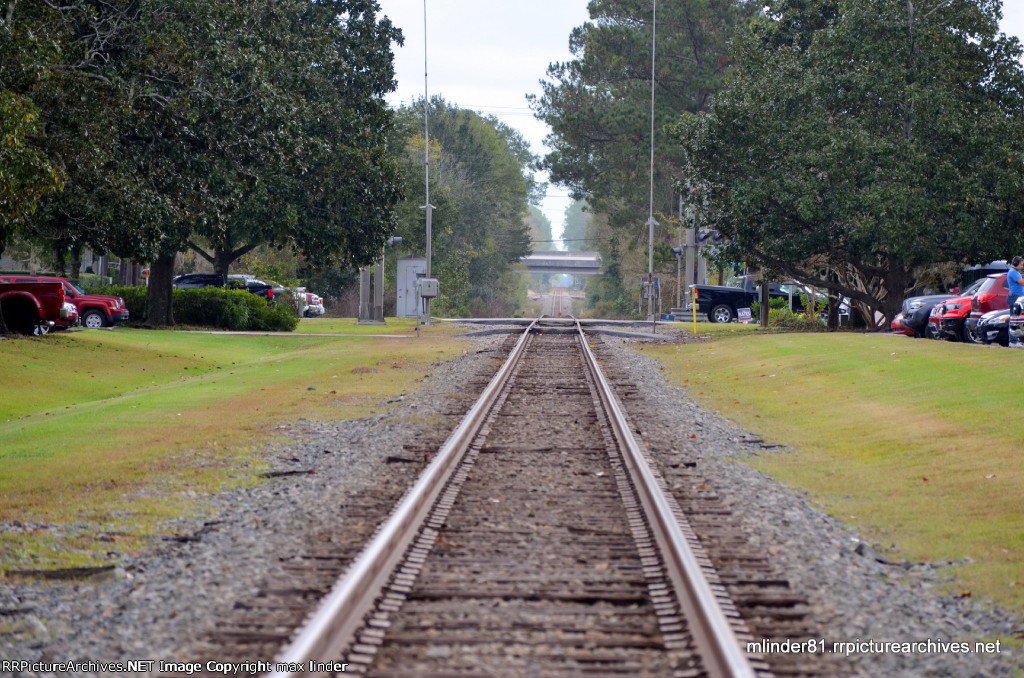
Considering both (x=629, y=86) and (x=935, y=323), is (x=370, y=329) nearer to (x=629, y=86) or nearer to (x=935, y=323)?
(x=935, y=323)

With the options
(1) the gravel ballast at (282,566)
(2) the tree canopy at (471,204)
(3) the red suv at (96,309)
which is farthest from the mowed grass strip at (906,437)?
(2) the tree canopy at (471,204)

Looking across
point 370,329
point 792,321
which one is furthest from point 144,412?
point 792,321

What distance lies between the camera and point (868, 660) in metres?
5.05

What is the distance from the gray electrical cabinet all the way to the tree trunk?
16650 millimetres

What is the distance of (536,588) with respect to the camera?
600 centimetres

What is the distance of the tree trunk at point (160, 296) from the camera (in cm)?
3409

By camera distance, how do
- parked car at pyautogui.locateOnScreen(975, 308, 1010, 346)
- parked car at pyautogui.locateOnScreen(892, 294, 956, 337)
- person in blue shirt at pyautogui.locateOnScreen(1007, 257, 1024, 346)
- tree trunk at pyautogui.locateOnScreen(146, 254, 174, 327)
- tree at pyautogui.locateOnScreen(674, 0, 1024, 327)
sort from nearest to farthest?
person in blue shirt at pyautogui.locateOnScreen(1007, 257, 1024, 346), parked car at pyautogui.locateOnScreen(975, 308, 1010, 346), parked car at pyautogui.locateOnScreen(892, 294, 956, 337), tree at pyautogui.locateOnScreen(674, 0, 1024, 327), tree trunk at pyautogui.locateOnScreen(146, 254, 174, 327)

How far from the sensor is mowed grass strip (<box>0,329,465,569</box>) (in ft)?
27.0

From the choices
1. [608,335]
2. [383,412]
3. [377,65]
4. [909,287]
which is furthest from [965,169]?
[383,412]

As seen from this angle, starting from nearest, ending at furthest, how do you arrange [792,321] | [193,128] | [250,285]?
1. [193,128]
2. [792,321]
3. [250,285]

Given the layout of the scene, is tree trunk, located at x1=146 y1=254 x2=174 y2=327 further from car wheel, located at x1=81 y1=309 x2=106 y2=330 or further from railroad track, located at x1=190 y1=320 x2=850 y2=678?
railroad track, located at x1=190 y1=320 x2=850 y2=678

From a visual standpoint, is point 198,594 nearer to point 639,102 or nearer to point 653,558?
point 653,558

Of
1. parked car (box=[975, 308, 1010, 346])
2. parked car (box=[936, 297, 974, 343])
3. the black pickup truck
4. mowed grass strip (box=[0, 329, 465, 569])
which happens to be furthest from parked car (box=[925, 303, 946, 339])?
the black pickup truck

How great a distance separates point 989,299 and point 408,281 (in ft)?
107
